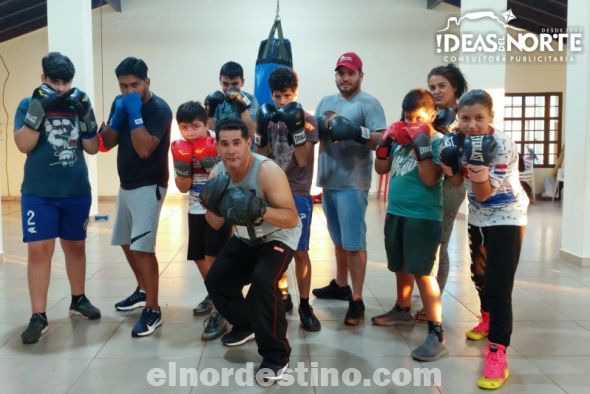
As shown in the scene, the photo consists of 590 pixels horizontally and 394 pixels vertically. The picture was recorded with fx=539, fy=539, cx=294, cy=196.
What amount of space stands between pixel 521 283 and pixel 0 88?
33.9ft

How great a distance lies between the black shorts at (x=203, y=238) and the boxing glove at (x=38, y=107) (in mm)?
943

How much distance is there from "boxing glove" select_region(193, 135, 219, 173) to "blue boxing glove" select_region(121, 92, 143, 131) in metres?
0.32

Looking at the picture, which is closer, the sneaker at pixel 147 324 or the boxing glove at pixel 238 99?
the sneaker at pixel 147 324

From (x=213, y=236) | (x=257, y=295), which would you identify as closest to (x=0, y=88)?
(x=213, y=236)

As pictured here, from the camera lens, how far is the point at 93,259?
5.00 meters

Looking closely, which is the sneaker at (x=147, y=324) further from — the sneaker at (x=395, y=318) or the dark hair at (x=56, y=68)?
the dark hair at (x=56, y=68)

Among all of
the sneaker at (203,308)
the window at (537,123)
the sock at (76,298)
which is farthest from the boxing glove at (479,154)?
the window at (537,123)

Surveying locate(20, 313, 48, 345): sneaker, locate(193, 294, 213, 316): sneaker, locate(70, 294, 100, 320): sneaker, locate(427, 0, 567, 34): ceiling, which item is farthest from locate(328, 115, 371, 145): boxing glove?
locate(427, 0, 567, 34): ceiling

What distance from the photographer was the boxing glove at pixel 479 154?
2182 mm

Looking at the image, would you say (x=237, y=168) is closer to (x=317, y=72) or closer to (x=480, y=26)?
(x=480, y=26)

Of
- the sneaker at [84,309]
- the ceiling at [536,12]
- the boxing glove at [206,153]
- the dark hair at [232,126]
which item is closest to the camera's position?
the dark hair at [232,126]

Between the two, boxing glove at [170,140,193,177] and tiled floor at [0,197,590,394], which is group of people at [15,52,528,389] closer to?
boxing glove at [170,140,193,177]

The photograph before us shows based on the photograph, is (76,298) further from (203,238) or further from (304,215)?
(304,215)

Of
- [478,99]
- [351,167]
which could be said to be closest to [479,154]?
[478,99]
